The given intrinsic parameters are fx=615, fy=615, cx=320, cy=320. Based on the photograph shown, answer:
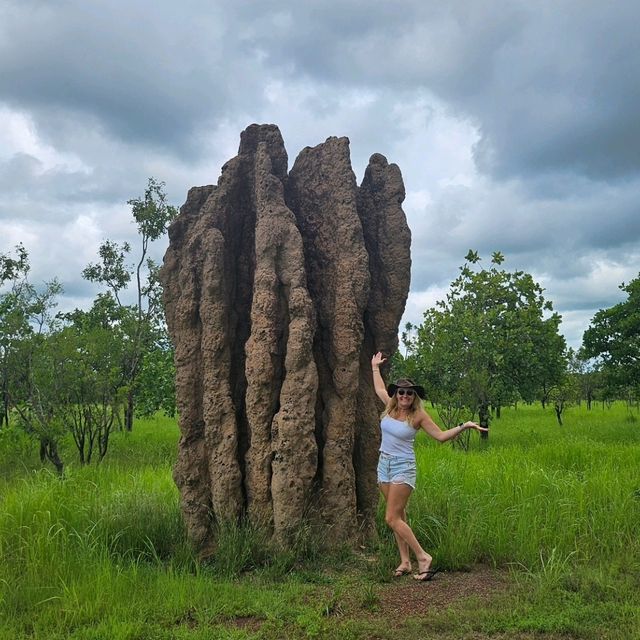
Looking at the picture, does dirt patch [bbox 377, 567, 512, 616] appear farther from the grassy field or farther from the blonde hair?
the blonde hair

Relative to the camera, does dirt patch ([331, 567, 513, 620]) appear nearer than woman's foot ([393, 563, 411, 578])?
Yes

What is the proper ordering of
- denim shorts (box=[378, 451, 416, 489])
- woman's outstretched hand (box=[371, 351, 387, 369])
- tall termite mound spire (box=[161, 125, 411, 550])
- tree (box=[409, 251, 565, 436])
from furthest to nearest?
tree (box=[409, 251, 565, 436])
woman's outstretched hand (box=[371, 351, 387, 369])
tall termite mound spire (box=[161, 125, 411, 550])
denim shorts (box=[378, 451, 416, 489])

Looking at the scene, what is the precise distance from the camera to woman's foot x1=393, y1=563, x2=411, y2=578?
5324 mm

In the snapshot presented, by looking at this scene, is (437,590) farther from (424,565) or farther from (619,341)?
(619,341)

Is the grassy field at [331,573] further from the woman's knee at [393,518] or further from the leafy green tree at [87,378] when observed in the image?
the leafy green tree at [87,378]

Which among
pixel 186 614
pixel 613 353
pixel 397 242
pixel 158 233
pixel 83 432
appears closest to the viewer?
pixel 186 614

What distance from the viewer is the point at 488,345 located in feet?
58.3

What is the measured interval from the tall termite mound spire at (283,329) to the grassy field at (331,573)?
46 centimetres

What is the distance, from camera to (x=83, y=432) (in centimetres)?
1302

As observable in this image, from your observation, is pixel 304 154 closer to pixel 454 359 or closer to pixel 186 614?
pixel 186 614

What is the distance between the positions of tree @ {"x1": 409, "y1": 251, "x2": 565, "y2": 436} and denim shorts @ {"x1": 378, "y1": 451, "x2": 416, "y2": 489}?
1112cm

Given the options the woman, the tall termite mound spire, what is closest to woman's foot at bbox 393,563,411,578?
the woman

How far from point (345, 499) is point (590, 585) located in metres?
2.18

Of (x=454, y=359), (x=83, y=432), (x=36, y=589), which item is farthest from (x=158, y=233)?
(x=36, y=589)
